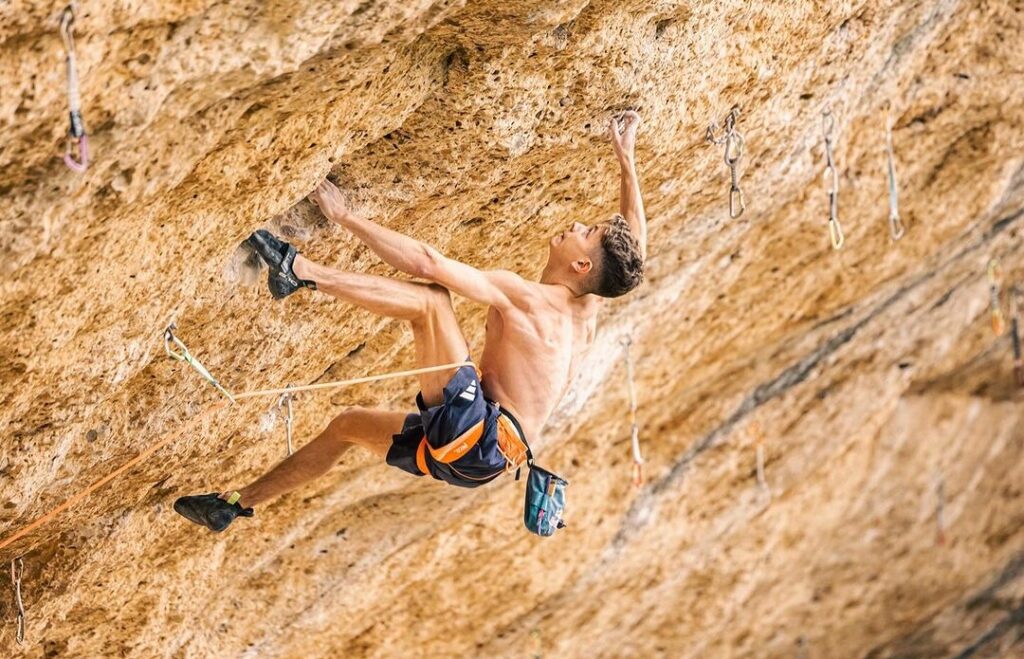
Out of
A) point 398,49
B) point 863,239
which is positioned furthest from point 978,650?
point 398,49

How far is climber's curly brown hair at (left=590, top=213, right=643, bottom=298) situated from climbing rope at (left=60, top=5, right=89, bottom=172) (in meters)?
1.48

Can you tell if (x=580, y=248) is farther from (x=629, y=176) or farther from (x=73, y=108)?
(x=73, y=108)

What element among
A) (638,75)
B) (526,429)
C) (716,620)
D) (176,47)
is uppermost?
(176,47)

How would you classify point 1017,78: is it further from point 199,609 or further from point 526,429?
point 199,609

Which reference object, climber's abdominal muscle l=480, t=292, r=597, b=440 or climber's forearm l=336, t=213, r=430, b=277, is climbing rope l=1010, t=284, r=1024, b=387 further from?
climber's forearm l=336, t=213, r=430, b=277

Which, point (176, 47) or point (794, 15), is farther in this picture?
point (794, 15)

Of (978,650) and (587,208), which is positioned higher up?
(587,208)

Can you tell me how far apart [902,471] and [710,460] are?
2.36 meters

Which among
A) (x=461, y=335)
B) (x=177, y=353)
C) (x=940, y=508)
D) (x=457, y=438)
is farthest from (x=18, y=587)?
(x=940, y=508)

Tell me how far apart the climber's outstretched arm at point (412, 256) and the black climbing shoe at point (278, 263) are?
0.16 m

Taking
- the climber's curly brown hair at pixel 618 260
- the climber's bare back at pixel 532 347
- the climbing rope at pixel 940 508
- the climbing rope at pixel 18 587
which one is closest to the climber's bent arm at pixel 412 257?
the climber's bare back at pixel 532 347

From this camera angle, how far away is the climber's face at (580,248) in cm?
380

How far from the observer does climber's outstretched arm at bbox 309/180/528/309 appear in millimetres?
3406

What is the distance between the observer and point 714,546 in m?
7.58
